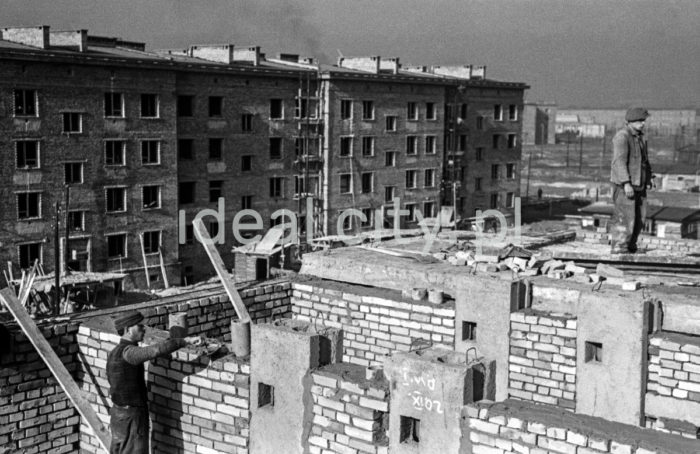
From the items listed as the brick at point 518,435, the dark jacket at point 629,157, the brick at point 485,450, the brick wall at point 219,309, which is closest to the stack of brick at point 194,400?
the brick wall at point 219,309

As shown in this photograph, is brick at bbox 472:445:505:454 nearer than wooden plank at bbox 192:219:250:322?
Yes

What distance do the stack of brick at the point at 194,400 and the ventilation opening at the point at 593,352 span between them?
347cm

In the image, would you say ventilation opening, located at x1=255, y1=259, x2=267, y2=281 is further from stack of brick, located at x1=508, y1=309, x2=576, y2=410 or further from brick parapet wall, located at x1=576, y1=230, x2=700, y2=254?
brick parapet wall, located at x1=576, y1=230, x2=700, y2=254

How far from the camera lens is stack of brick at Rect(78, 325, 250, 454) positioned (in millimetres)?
8453

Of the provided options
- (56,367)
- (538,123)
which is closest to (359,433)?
(56,367)

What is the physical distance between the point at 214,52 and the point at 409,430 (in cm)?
A: 3678

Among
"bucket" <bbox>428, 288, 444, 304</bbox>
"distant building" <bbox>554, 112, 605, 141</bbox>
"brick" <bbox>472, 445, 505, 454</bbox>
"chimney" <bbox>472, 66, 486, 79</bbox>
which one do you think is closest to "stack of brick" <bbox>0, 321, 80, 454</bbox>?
"bucket" <bbox>428, 288, 444, 304</bbox>

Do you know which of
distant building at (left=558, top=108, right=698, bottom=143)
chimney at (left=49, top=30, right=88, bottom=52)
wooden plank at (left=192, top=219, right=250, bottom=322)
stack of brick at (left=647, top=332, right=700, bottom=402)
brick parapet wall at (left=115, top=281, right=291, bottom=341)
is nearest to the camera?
stack of brick at (left=647, top=332, right=700, bottom=402)

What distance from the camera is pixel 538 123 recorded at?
134500 mm

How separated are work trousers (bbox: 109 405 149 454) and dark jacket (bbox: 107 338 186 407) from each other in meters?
0.09

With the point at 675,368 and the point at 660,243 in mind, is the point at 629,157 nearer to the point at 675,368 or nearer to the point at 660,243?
the point at 660,243

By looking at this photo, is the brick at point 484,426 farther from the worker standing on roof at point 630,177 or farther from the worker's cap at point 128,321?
the worker standing on roof at point 630,177

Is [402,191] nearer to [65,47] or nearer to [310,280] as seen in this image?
[65,47]

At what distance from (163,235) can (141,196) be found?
6.49 ft
